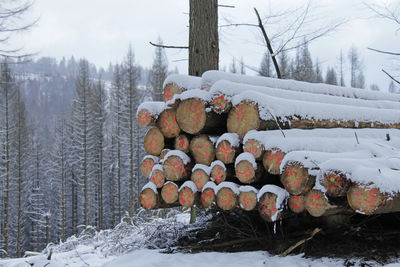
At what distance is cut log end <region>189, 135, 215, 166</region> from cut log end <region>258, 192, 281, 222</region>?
0.73 meters

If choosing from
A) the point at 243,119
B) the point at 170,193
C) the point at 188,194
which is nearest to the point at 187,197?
the point at 188,194

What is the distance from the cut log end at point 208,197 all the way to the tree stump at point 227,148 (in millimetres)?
355

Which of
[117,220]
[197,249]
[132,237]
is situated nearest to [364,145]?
[197,249]

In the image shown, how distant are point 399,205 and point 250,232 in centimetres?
163

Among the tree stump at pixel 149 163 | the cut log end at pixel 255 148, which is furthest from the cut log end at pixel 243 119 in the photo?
the tree stump at pixel 149 163

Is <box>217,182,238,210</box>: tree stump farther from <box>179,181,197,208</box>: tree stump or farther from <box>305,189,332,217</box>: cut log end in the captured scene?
<box>305,189,332,217</box>: cut log end

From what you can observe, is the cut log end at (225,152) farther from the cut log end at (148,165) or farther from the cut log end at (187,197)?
the cut log end at (148,165)

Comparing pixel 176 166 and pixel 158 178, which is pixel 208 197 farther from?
pixel 158 178

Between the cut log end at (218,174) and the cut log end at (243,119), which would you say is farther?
the cut log end at (218,174)

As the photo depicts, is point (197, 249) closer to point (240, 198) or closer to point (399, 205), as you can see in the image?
point (240, 198)

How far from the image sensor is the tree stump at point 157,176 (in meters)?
3.71

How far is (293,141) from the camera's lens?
298cm

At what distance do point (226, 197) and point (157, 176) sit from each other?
3.05ft

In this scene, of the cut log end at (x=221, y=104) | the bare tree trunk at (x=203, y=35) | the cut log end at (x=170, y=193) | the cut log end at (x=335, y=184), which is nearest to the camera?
the cut log end at (x=335, y=184)
